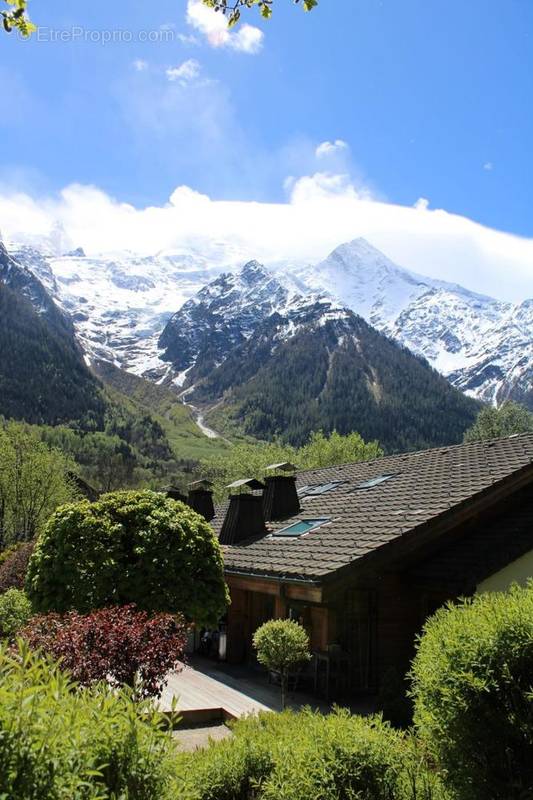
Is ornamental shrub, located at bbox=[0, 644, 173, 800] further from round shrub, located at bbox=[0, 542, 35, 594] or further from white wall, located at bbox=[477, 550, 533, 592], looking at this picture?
round shrub, located at bbox=[0, 542, 35, 594]

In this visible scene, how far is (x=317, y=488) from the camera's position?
20875 millimetres

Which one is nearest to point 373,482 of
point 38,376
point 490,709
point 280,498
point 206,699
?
point 280,498

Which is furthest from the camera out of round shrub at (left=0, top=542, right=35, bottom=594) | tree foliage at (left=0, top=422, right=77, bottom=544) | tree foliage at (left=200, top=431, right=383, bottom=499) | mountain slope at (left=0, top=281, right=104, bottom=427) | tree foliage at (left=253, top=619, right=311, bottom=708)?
mountain slope at (left=0, top=281, right=104, bottom=427)

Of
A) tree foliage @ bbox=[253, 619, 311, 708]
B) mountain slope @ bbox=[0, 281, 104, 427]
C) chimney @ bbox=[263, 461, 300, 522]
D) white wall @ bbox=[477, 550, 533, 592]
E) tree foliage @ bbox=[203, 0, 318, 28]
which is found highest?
mountain slope @ bbox=[0, 281, 104, 427]

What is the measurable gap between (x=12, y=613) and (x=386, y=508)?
31.0ft

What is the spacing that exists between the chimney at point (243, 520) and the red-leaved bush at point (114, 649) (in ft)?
30.6

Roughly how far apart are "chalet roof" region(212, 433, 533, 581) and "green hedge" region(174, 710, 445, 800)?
485cm

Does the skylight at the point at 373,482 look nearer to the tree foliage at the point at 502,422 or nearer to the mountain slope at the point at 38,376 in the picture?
the tree foliage at the point at 502,422

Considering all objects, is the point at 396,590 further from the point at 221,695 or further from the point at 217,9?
the point at 217,9

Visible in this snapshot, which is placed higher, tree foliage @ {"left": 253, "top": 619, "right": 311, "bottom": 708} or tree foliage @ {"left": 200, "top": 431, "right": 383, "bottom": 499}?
tree foliage @ {"left": 200, "top": 431, "right": 383, "bottom": 499}

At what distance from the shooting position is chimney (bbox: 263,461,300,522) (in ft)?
58.9

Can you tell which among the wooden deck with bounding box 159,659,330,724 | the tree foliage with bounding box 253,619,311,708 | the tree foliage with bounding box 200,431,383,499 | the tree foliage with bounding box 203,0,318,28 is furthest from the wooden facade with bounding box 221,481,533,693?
the tree foliage with bounding box 200,431,383,499

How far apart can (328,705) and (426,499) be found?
Answer: 452 centimetres

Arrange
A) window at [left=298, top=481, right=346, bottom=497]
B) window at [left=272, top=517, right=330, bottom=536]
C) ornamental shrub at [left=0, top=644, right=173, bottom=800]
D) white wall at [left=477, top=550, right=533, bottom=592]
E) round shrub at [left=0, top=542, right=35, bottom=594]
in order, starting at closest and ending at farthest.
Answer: ornamental shrub at [left=0, top=644, right=173, bottom=800] < white wall at [left=477, top=550, right=533, bottom=592] < window at [left=272, top=517, right=330, bottom=536] < round shrub at [left=0, top=542, right=35, bottom=594] < window at [left=298, top=481, right=346, bottom=497]
